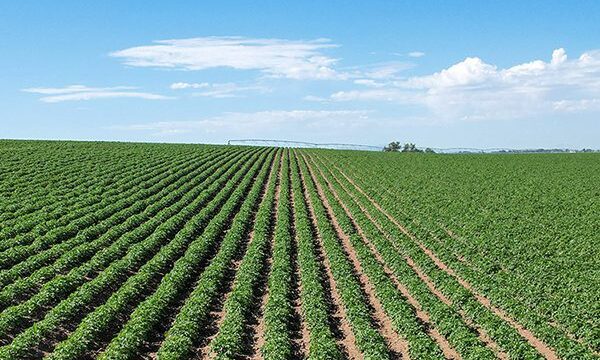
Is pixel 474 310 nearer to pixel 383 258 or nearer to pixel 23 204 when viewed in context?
pixel 383 258

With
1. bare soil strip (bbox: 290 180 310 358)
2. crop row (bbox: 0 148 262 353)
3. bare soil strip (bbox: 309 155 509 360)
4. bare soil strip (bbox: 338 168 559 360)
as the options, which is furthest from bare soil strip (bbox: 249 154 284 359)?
bare soil strip (bbox: 338 168 559 360)

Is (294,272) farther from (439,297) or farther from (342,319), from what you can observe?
(439,297)

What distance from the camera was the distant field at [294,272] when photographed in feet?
45.4

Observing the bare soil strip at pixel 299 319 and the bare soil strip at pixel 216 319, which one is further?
the bare soil strip at pixel 299 319

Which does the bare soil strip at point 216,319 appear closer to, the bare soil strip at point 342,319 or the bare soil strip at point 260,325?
the bare soil strip at point 260,325

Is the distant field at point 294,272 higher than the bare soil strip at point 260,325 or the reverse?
higher

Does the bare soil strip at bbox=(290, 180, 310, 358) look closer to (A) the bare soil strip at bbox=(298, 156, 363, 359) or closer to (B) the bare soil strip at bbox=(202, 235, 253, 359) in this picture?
(A) the bare soil strip at bbox=(298, 156, 363, 359)

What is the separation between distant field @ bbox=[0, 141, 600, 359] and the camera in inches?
545

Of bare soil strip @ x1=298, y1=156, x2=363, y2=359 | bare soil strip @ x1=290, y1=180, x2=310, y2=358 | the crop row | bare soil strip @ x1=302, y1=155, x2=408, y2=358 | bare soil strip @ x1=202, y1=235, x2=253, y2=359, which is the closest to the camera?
bare soil strip @ x1=202, y1=235, x2=253, y2=359

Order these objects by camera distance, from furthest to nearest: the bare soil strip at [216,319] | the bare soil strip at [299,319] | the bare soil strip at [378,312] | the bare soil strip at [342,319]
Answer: the bare soil strip at [378,312] < the bare soil strip at [299,319] < the bare soil strip at [342,319] < the bare soil strip at [216,319]

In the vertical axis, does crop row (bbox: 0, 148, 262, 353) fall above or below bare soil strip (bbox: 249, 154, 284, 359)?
above

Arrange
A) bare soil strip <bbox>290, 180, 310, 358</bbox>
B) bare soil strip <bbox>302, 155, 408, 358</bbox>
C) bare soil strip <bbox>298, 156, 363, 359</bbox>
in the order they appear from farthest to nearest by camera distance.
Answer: bare soil strip <bbox>302, 155, 408, 358</bbox>
bare soil strip <bbox>290, 180, 310, 358</bbox>
bare soil strip <bbox>298, 156, 363, 359</bbox>

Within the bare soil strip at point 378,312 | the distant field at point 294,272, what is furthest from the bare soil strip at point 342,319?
the bare soil strip at point 378,312

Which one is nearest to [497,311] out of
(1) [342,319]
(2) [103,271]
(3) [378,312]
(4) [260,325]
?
(3) [378,312]
